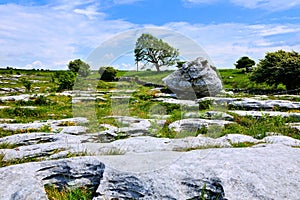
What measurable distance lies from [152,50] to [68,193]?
5.24 metres

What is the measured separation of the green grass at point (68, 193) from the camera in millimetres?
5773

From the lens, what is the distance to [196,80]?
28.3 m

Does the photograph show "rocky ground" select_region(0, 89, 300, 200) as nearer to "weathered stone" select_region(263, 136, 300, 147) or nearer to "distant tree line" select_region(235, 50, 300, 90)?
"weathered stone" select_region(263, 136, 300, 147)

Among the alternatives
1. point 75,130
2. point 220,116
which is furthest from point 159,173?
point 220,116

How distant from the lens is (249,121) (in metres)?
14.5

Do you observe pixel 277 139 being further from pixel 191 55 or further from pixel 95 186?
pixel 95 186

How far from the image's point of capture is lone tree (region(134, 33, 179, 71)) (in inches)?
322

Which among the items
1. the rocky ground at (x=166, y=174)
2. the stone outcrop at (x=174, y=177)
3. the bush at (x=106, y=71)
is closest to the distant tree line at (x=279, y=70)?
the bush at (x=106, y=71)

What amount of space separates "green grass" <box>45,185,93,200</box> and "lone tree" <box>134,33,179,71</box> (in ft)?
13.2

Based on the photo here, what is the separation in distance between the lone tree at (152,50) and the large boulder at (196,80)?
17.8 m

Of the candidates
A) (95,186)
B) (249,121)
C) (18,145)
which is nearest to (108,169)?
(95,186)

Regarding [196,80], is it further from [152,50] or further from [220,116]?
[152,50]

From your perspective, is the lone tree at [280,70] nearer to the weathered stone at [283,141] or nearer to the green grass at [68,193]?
the weathered stone at [283,141]

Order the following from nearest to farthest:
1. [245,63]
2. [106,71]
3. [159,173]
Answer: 1. [159,173]
2. [106,71]
3. [245,63]
